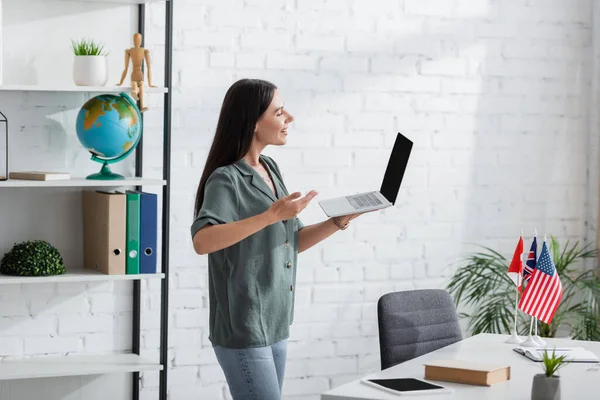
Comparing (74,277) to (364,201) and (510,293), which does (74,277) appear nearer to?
(364,201)

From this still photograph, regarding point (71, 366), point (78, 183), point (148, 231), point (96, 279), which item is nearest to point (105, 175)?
point (78, 183)

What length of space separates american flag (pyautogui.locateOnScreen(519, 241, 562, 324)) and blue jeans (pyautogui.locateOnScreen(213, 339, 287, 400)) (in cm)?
94

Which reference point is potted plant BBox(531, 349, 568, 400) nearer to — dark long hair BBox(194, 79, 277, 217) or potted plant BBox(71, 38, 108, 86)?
dark long hair BBox(194, 79, 277, 217)

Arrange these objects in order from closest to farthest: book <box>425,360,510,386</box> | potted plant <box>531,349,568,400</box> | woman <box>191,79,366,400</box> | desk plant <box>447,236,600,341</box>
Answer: potted plant <box>531,349,568,400</box> → book <box>425,360,510,386</box> → woman <box>191,79,366,400</box> → desk plant <box>447,236,600,341</box>

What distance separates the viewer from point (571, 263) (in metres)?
4.15

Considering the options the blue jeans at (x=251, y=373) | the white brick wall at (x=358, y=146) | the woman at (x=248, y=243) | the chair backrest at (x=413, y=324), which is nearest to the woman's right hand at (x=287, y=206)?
the woman at (x=248, y=243)

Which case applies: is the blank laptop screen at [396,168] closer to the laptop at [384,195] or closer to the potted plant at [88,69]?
the laptop at [384,195]

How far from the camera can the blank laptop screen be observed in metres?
2.62

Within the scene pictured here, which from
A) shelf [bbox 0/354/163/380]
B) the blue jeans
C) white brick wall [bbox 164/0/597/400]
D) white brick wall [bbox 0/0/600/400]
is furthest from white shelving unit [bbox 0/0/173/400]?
the blue jeans

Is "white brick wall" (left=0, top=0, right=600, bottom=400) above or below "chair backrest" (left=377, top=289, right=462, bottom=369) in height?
above

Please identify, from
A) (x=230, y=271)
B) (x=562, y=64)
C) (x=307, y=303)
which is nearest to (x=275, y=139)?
(x=230, y=271)

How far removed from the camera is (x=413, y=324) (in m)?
3.00

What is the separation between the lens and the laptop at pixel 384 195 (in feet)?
8.43

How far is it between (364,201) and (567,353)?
77 centimetres
